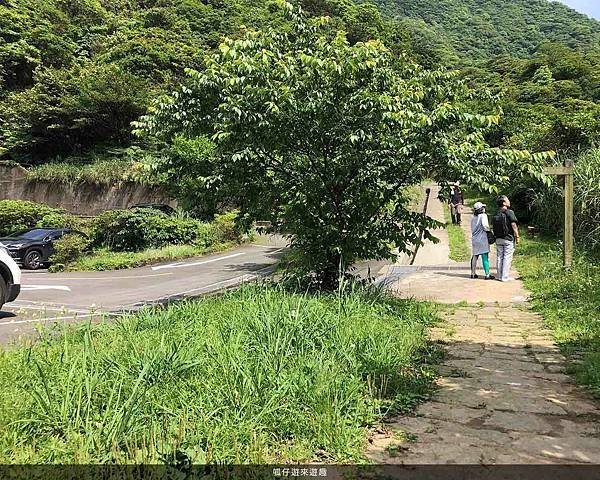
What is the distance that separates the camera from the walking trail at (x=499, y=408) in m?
3.05

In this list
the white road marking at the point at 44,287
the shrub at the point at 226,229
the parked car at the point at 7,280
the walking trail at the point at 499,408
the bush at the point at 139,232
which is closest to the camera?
the walking trail at the point at 499,408

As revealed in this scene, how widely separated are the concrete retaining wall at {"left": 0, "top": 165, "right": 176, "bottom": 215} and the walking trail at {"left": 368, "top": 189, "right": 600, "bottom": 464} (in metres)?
21.8

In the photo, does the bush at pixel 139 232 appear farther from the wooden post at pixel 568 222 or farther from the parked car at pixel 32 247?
the wooden post at pixel 568 222

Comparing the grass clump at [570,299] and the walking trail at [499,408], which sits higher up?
the grass clump at [570,299]

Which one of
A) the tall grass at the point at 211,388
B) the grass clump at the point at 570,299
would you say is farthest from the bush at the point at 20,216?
the tall grass at the point at 211,388

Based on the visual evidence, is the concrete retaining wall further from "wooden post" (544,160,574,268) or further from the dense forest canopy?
"wooden post" (544,160,574,268)

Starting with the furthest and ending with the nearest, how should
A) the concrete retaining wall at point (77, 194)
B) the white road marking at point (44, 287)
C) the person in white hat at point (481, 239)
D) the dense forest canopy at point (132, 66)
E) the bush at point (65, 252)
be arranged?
the dense forest canopy at point (132, 66)
the concrete retaining wall at point (77, 194)
the bush at point (65, 252)
the white road marking at point (44, 287)
the person in white hat at point (481, 239)

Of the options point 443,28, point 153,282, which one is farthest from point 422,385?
point 443,28

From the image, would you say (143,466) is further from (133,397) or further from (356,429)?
(356,429)

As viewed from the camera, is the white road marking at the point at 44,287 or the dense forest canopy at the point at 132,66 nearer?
the white road marking at the point at 44,287

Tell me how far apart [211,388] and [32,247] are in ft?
53.7

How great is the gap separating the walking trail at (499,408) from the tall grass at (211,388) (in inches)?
9.8

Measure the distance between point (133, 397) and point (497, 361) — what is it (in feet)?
11.8

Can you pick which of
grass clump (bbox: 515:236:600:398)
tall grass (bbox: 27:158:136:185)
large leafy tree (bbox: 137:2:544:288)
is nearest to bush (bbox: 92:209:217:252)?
tall grass (bbox: 27:158:136:185)
